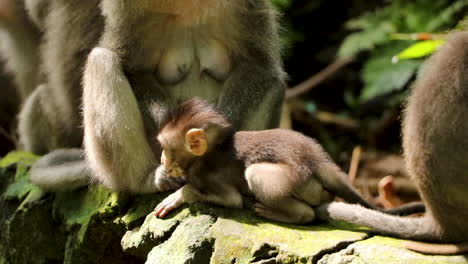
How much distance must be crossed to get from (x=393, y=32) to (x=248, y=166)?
16.0 ft

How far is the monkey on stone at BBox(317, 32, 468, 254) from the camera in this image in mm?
4043

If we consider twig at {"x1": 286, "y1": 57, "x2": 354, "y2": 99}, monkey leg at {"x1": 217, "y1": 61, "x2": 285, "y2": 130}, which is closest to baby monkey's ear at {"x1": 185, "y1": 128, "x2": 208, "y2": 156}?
monkey leg at {"x1": 217, "y1": 61, "x2": 285, "y2": 130}

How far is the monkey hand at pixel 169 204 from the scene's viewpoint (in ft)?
16.1

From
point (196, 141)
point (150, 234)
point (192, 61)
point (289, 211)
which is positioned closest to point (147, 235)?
point (150, 234)

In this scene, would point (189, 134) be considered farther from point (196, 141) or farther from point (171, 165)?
point (171, 165)

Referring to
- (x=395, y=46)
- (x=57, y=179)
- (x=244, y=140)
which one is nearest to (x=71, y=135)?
(x=57, y=179)

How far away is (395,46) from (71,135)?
4.15m

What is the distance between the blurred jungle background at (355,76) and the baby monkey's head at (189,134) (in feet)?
11.9

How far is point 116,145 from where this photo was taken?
5.16m

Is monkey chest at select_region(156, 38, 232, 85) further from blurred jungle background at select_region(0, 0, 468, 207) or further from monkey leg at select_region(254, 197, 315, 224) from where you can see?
blurred jungle background at select_region(0, 0, 468, 207)

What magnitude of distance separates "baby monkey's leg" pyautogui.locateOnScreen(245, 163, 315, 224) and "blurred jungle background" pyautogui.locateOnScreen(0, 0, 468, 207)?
361 cm

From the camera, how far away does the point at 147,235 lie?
4988 millimetres

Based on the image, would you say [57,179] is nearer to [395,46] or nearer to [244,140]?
[244,140]

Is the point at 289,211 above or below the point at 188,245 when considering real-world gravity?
above
